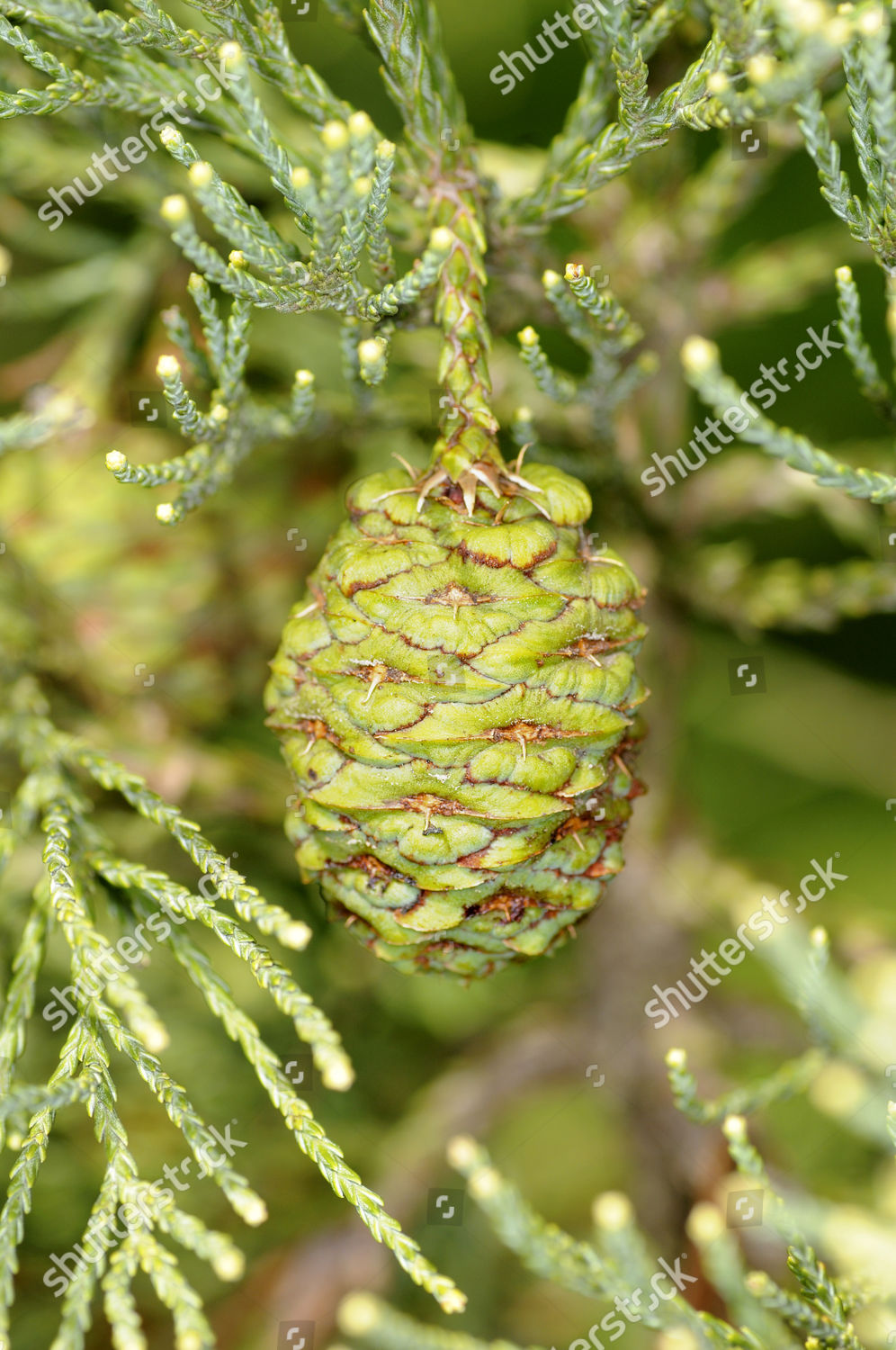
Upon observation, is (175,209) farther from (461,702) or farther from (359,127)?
(461,702)

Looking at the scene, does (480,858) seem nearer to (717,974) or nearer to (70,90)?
(70,90)

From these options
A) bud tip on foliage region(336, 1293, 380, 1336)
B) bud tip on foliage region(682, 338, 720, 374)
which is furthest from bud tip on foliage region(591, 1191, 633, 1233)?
bud tip on foliage region(682, 338, 720, 374)

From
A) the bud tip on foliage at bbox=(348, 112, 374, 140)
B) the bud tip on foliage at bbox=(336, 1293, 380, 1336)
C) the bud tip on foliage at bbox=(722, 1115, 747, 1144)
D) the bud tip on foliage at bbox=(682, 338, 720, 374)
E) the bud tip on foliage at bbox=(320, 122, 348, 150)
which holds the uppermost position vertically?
the bud tip on foliage at bbox=(320, 122, 348, 150)

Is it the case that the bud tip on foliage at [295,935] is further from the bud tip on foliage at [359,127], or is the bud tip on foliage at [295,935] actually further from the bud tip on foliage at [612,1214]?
the bud tip on foliage at [359,127]

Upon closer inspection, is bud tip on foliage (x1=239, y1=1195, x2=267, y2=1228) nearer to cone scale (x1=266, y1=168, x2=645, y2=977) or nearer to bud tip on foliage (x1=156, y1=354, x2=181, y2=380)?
cone scale (x1=266, y1=168, x2=645, y2=977)

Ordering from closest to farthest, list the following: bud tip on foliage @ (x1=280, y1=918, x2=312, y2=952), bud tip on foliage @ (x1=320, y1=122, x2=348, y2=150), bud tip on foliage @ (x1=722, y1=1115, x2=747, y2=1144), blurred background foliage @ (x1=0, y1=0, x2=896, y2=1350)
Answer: bud tip on foliage @ (x1=320, y1=122, x2=348, y2=150)
bud tip on foliage @ (x1=280, y1=918, x2=312, y2=952)
bud tip on foliage @ (x1=722, y1=1115, x2=747, y2=1144)
blurred background foliage @ (x1=0, y1=0, x2=896, y2=1350)

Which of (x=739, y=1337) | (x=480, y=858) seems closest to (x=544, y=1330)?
(x=739, y=1337)

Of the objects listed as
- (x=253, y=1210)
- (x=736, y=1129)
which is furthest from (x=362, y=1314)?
(x=736, y=1129)

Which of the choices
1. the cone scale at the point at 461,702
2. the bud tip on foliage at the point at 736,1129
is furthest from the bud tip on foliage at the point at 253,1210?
the bud tip on foliage at the point at 736,1129
